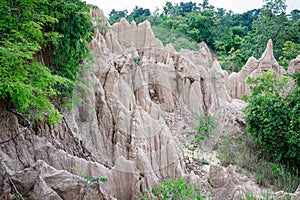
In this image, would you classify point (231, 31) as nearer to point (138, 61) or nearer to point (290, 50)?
point (290, 50)

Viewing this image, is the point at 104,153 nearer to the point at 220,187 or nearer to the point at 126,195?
the point at 126,195

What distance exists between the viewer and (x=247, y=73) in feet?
49.3

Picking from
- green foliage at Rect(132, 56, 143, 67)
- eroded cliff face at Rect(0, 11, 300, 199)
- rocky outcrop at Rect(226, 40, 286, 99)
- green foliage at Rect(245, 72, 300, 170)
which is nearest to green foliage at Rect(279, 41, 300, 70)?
rocky outcrop at Rect(226, 40, 286, 99)

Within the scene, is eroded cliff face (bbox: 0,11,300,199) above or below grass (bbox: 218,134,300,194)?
above

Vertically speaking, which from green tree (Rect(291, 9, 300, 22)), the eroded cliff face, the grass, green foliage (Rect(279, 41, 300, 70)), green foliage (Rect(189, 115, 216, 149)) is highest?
green tree (Rect(291, 9, 300, 22))

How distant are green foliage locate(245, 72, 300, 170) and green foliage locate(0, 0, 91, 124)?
5328 millimetres

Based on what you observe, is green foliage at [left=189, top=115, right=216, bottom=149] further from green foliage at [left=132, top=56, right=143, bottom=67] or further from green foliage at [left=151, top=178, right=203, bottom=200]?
green foliage at [left=151, top=178, right=203, bottom=200]

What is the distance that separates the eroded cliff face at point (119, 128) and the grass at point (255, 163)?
0.78m

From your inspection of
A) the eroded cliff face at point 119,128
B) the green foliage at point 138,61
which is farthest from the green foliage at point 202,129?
the green foliage at point 138,61

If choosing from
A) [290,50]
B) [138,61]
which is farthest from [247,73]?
[138,61]

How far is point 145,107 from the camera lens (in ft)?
25.6

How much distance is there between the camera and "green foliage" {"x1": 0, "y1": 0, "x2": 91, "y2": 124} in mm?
3877

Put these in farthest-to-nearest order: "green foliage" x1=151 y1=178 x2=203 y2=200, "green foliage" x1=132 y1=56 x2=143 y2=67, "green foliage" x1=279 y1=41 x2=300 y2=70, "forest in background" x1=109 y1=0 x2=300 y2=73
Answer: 1. "forest in background" x1=109 y1=0 x2=300 y2=73
2. "green foliage" x1=279 y1=41 x2=300 y2=70
3. "green foliage" x1=132 y1=56 x2=143 y2=67
4. "green foliage" x1=151 y1=178 x2=203 y2=200

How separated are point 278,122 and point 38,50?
6.58 metres
